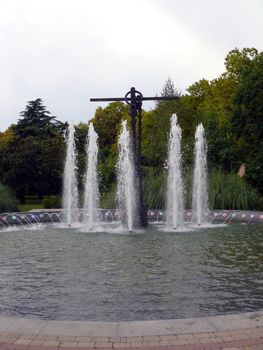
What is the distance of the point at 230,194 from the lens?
2228cm

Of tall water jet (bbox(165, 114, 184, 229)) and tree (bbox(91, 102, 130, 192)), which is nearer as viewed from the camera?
tall water jet (bbox(165, 114, 184, 229))

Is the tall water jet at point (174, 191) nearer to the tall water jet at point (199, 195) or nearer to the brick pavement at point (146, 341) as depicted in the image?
the tall water jet at point (199, 195)

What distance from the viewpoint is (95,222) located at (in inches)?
795

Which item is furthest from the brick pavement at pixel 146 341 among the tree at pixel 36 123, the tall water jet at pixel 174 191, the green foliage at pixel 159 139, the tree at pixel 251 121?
the tree at pixel 36 123

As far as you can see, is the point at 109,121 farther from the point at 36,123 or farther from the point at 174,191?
the point at 174,191

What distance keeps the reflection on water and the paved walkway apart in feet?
3.20

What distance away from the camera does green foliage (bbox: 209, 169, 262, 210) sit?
22120mm

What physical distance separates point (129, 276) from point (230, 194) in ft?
46.4

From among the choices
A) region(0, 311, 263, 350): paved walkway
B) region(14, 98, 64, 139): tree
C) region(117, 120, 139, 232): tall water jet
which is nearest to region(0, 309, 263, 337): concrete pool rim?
region(0, 311, 263, 350): paved walkway

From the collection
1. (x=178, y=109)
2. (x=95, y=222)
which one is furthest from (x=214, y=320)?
(x=178, y=109)

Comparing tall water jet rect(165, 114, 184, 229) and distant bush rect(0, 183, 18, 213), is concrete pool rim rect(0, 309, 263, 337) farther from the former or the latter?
distant bush rect(0, 183, 18, 213)

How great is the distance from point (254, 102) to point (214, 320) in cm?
2783

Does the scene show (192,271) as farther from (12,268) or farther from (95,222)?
(95,222)

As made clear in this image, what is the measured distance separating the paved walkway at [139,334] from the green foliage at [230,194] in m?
16.6
